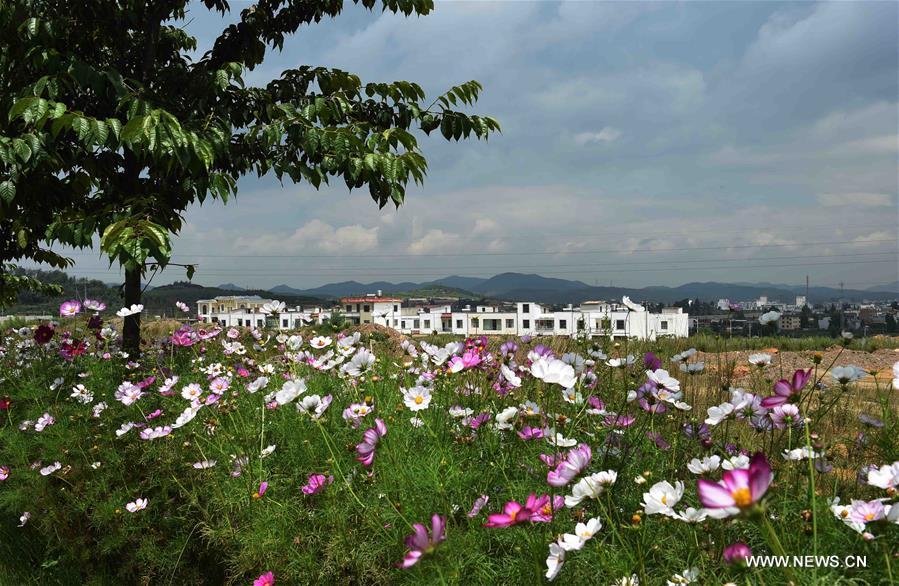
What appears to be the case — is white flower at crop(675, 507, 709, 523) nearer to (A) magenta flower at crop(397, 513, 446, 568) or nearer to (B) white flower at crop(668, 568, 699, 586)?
(B) white flower at crop(668, 568, 699, 586)

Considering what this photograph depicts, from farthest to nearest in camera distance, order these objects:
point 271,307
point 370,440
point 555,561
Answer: point 271,307 < point 370,440 < point 555,561

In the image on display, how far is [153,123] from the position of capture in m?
3.36

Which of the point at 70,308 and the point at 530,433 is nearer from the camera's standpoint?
the point at 530,433

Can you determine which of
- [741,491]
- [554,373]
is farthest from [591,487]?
[741,491]

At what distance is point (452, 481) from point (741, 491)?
4.33 ft

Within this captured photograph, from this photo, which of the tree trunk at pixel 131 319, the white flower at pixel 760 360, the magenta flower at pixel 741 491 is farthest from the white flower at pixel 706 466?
the tree trunk at pixel 131 319

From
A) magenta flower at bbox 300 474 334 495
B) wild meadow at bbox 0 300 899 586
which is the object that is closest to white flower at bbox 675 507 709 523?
wild meadow at bbox 0 300 899 586

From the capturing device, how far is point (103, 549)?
8.91ft

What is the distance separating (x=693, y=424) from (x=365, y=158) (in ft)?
8.70

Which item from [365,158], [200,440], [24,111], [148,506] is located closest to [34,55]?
[24,111]

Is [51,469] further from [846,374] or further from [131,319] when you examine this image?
[846,374]

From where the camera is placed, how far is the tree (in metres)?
3.44

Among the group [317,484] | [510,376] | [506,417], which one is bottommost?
[317,484]

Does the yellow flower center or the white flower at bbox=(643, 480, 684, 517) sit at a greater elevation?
the yellow flower center
